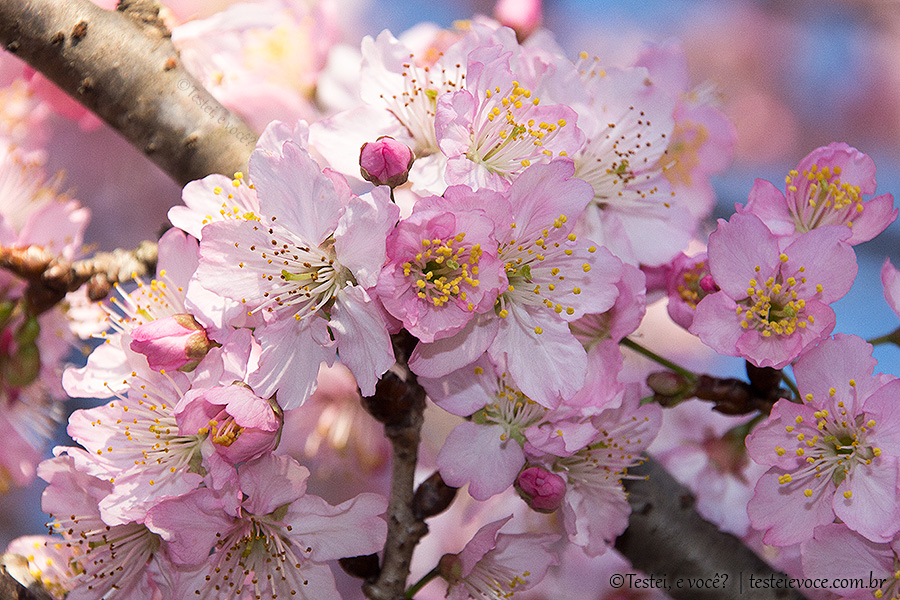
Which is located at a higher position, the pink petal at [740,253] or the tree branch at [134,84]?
the tree branch at [134,84]

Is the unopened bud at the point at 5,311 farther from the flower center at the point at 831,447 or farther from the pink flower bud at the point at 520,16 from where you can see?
the flower center at the point at 831,447

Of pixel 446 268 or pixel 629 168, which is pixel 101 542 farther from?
pixel 629 168

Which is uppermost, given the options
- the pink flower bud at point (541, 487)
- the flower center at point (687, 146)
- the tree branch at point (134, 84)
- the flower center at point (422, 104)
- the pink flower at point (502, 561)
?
the tree branch at point (134, 84)

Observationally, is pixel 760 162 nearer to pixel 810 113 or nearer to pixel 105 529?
pixel 810 113

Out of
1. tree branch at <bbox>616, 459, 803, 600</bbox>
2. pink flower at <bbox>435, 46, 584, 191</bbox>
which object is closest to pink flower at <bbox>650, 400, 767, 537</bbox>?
tree branch at <bbox>616, 459, 803, 600</bbox>

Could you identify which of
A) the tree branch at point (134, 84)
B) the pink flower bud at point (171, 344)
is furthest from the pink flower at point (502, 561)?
the tree branch at point (134, 84)

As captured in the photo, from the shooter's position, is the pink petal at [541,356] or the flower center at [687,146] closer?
the pink petal at [541,356]

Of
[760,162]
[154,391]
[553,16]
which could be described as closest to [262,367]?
[154,391]
